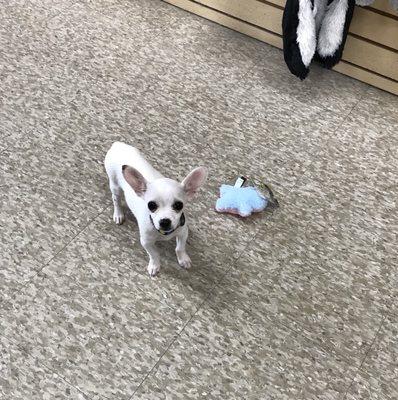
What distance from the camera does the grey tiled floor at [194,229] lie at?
147 centimetres

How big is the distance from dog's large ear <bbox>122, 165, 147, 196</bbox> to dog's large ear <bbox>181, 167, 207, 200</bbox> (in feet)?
0.36

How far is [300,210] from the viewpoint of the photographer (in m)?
1.93

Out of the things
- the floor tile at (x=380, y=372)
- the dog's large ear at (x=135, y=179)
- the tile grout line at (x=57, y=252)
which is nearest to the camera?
the dog's large ear at (x=135, y=179)

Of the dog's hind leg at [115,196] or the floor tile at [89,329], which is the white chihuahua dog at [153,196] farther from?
the floor tile at [89,329]

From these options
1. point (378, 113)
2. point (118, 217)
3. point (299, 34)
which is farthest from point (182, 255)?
point (378, 113)

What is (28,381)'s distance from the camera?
54.9 inches

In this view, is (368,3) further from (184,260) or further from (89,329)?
(89,329)

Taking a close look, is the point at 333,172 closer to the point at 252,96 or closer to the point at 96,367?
the point at 252,96

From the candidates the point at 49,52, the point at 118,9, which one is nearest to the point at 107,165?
the point at 49,52

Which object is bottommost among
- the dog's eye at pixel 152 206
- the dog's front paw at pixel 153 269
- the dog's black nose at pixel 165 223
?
the dog's front paw at pixel 153 269

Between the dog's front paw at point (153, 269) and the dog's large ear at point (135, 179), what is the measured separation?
33cm

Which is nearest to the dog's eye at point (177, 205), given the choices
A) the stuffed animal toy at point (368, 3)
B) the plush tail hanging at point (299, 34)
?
the plush tail hanging at point (299, 34)

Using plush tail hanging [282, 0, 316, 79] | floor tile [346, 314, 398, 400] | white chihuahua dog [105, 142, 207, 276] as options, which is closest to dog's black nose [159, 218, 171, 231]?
white chihuahua dog [105, 142, 207, 276]

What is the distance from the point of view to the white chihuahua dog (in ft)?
4.43
